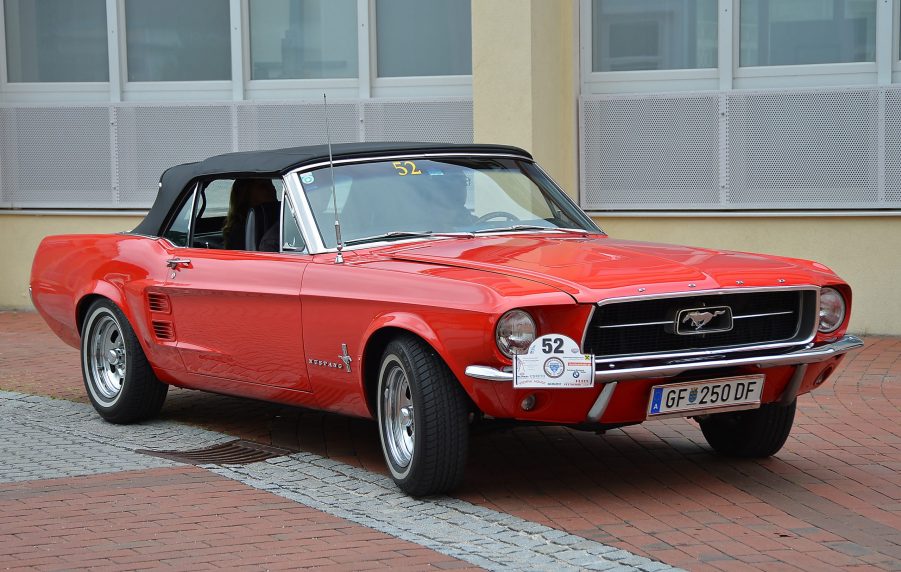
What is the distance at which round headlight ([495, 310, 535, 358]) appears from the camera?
5.43m

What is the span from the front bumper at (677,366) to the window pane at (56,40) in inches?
401

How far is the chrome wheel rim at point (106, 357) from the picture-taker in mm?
8141

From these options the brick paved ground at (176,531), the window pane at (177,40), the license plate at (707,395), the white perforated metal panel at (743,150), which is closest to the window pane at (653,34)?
the white perforated metal panel at (743,150)

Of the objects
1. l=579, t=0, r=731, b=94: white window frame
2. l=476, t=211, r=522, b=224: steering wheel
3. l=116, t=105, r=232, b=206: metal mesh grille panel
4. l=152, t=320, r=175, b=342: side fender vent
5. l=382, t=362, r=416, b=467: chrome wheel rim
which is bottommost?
l=382, t=362, r=416, b=467: chrome wheel rim

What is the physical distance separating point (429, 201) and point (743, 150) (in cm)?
576

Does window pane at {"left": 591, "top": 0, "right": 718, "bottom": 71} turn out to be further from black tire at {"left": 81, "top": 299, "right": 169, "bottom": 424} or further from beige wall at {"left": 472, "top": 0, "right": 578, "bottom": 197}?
black tire at {"left": 81, "top": 299, "right": 169, "bottom": 424}

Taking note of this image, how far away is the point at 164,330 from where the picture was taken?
7.61m

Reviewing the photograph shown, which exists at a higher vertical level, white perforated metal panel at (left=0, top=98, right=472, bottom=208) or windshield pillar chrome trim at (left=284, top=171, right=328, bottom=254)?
white perforated metal panel at (left=0, top=98, right=472, bottom=208)

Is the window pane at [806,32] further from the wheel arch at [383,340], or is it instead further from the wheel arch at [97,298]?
the wheel arch at [383,340]

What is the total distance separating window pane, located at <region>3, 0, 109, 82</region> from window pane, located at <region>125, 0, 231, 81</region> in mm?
359

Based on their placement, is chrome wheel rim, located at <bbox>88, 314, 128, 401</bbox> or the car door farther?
chrome wheel rim, located at <bbox>88, 314, 128, 401</bbox>

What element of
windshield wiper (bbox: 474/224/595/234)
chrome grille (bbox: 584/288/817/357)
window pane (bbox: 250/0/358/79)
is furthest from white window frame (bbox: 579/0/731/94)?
chrome grille (bbox: 584/288/817/357)

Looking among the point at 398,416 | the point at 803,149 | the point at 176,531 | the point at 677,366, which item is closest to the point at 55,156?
the point at 803,149

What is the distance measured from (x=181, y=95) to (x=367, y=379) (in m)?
8.74
